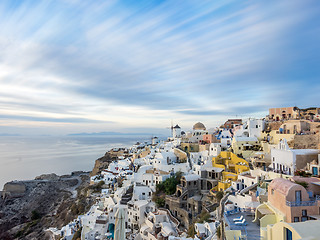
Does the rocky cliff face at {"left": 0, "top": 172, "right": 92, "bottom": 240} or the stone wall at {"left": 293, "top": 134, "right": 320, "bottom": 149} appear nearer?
the stone wall at {"left": 293, "top": 134, "right": 320, "bottom": 149}

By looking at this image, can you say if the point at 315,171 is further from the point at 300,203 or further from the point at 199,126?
the point at 199,126

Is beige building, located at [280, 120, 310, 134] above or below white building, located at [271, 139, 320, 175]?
above

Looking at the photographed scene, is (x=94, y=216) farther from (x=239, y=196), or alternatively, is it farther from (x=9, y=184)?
(x=9, y=184)

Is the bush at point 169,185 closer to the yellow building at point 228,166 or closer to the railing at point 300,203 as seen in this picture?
the yellow building at point 228,166

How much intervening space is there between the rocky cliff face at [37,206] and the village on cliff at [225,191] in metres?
6.15

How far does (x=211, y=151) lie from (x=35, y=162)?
6429 centimetres

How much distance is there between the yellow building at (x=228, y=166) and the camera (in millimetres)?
16844

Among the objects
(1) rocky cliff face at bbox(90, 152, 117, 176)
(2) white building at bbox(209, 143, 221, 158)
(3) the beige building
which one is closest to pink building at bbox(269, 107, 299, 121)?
(3) the beige building

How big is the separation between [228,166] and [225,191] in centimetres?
394

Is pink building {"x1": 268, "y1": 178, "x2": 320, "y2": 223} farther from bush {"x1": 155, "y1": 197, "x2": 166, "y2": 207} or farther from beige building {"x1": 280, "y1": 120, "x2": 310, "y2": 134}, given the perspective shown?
beige building {"x1": 280, "y1": 120, "x2": 310, "y2": 134}

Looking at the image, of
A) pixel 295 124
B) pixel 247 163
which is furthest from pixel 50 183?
pixel 295 124

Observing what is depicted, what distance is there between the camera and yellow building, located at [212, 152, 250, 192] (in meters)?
16.8

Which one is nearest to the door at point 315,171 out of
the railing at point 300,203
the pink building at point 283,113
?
the railing at point 300,203

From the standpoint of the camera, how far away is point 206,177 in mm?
19016
